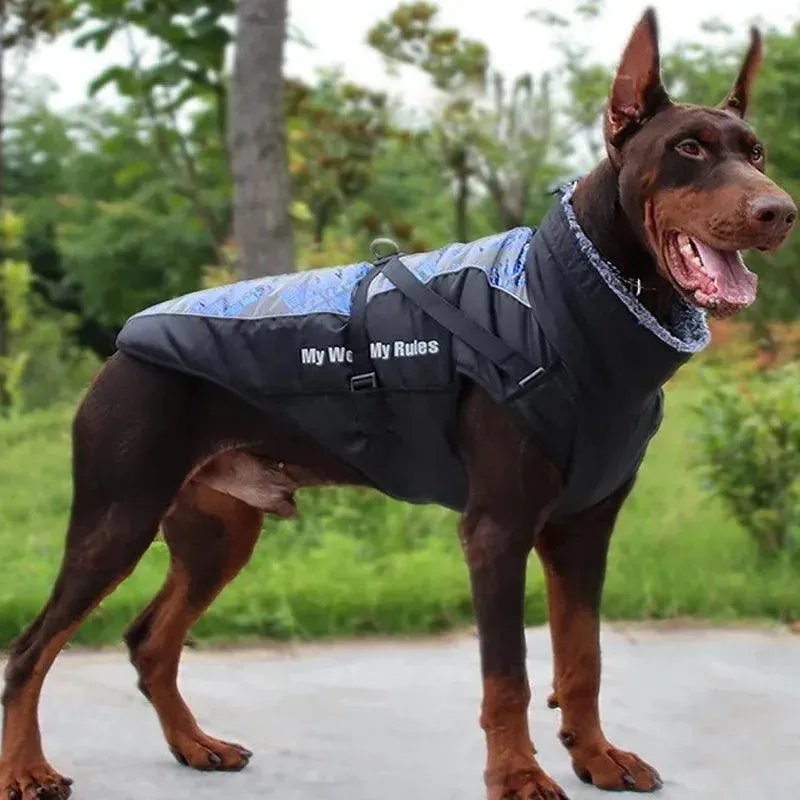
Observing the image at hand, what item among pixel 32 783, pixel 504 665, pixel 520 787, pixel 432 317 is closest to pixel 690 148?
pixel 432 317

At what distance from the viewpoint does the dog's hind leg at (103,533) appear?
9.57ft

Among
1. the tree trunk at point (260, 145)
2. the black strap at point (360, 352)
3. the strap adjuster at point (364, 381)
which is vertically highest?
the tree trunk at point (260, 145)

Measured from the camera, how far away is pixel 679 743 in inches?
133

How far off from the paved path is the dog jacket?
83 cm

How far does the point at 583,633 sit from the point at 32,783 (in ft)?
4.76

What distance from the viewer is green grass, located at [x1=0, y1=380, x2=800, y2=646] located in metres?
4.63

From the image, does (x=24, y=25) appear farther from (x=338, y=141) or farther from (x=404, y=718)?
(x=404, y=718)

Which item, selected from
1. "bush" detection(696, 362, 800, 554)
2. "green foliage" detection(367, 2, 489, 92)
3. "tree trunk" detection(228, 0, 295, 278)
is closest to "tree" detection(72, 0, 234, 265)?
"tree trunk" detection(228, 0, 295, 278)

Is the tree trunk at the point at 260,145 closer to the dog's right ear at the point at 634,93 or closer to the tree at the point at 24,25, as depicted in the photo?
the dog's right ear at the point at 634,93

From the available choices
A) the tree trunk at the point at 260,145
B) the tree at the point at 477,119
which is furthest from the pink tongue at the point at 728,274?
the tree at the point at 477,119

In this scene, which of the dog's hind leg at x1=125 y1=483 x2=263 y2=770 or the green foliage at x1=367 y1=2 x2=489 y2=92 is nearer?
the dog's hind leg at x1=125 y1=483 x2=263 y2=770

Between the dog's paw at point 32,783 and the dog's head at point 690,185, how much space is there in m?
1.97

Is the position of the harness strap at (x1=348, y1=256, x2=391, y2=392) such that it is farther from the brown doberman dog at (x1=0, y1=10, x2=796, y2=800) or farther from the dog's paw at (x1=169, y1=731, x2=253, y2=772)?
the dog's paw at (x1=169, y1=731, x2=253, y2=772)

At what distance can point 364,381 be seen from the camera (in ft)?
9.37
